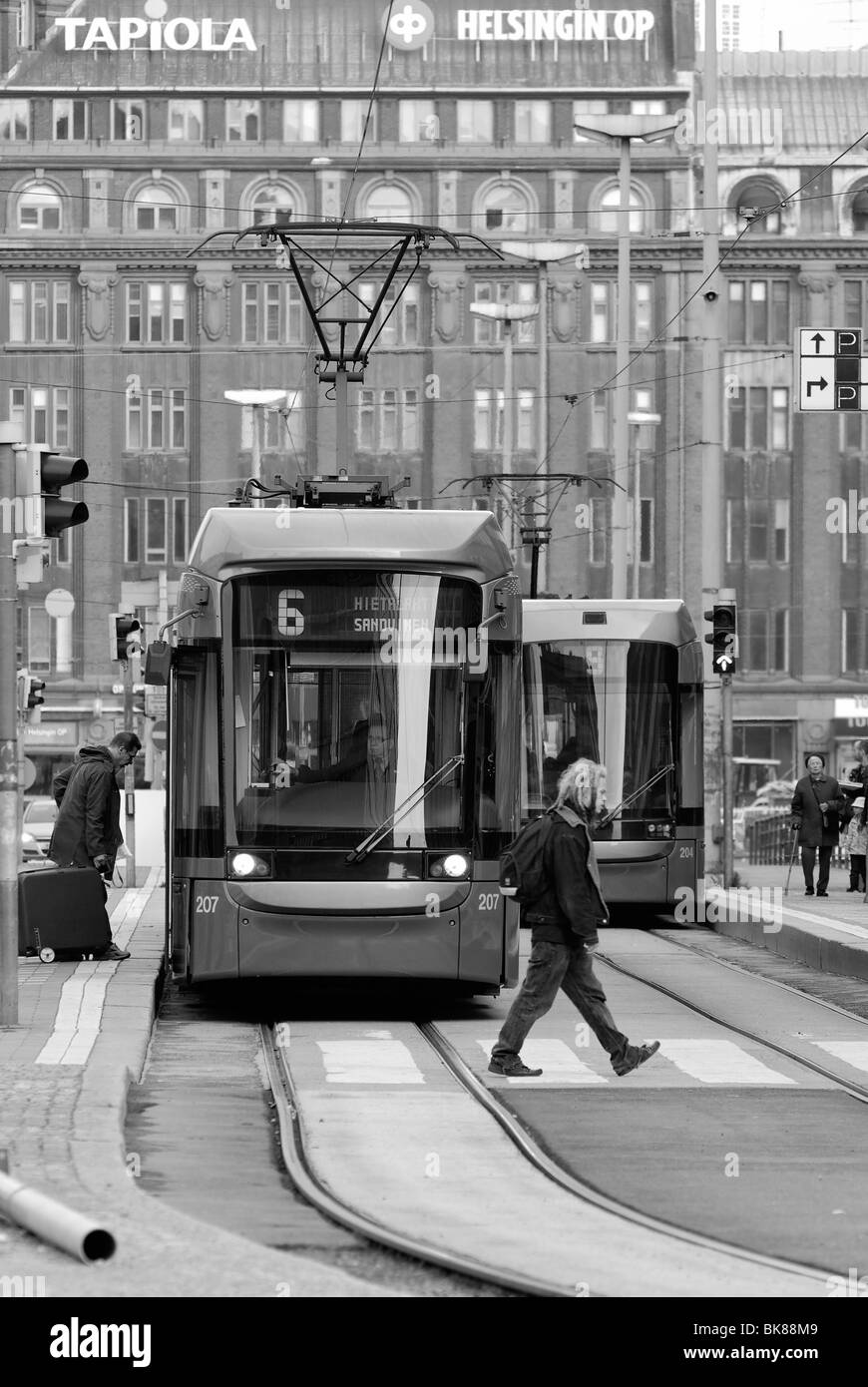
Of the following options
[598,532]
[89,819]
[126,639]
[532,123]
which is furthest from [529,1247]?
[532,123]

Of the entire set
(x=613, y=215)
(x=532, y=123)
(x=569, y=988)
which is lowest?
(x=569, y=988)

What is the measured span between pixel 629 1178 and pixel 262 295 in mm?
60548

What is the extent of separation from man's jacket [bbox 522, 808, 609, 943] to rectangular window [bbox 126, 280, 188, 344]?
57224mm

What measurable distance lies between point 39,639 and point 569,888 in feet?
186

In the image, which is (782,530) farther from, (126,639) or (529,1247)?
(529,1247)

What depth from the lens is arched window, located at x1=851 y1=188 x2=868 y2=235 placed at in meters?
69.4

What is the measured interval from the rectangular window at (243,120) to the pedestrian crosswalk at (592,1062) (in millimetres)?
55743

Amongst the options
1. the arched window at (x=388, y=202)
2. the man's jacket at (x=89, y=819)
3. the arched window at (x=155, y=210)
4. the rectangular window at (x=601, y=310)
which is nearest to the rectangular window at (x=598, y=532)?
the rectangular window at (x=601, y=310)

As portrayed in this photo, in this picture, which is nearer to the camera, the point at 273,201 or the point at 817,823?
the point at 817,823

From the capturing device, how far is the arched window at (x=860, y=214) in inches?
2734

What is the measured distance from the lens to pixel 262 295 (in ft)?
224

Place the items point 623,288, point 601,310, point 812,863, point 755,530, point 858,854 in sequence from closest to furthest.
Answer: point 812,863 → point 858,854 → point 623,288 → point 601,310 → point 755,530

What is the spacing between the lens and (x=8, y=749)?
1339 centimetres
